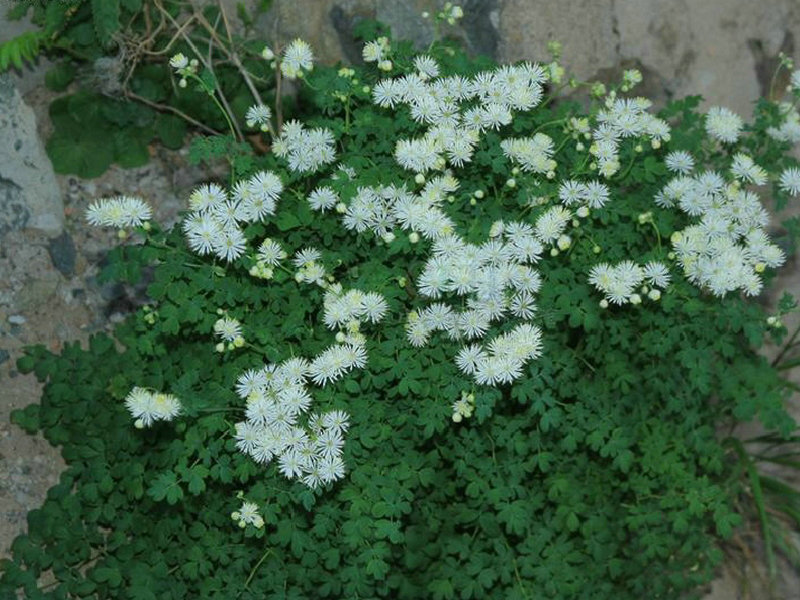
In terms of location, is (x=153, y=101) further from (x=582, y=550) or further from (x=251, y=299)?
(x=582, y=550)

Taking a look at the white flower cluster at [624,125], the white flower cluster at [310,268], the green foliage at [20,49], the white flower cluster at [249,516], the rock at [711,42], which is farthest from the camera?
the rock at [711,42]

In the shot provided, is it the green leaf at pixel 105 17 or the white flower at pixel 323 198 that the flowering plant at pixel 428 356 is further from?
the green leaf at pixel 105 17

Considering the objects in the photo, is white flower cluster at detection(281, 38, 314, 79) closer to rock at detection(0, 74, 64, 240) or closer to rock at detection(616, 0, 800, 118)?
rock at detection(0, 74, 64, 240)

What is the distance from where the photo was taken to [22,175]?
3248mm

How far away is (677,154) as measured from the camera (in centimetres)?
300

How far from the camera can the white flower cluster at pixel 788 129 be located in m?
3.07

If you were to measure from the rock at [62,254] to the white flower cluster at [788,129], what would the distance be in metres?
2.07

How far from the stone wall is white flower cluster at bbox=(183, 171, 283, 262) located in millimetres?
968

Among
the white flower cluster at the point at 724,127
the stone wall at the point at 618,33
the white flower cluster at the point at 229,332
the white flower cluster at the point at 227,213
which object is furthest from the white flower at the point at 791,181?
the white flower cluster at the point at 229,332

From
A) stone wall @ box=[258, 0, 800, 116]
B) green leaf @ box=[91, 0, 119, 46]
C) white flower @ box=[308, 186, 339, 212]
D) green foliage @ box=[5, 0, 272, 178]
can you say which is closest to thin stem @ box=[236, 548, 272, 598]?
white flower @ box=[308, 186, 339, 212]

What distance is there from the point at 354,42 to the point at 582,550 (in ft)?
5.59

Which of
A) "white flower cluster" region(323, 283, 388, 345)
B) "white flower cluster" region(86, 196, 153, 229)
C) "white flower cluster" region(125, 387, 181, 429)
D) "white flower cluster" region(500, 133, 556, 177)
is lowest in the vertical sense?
"white flower cluster" region(125, 387, 181, 429)

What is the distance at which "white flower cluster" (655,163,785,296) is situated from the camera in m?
2.78

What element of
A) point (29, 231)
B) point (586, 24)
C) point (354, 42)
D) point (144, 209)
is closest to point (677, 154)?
point (586, 24)
